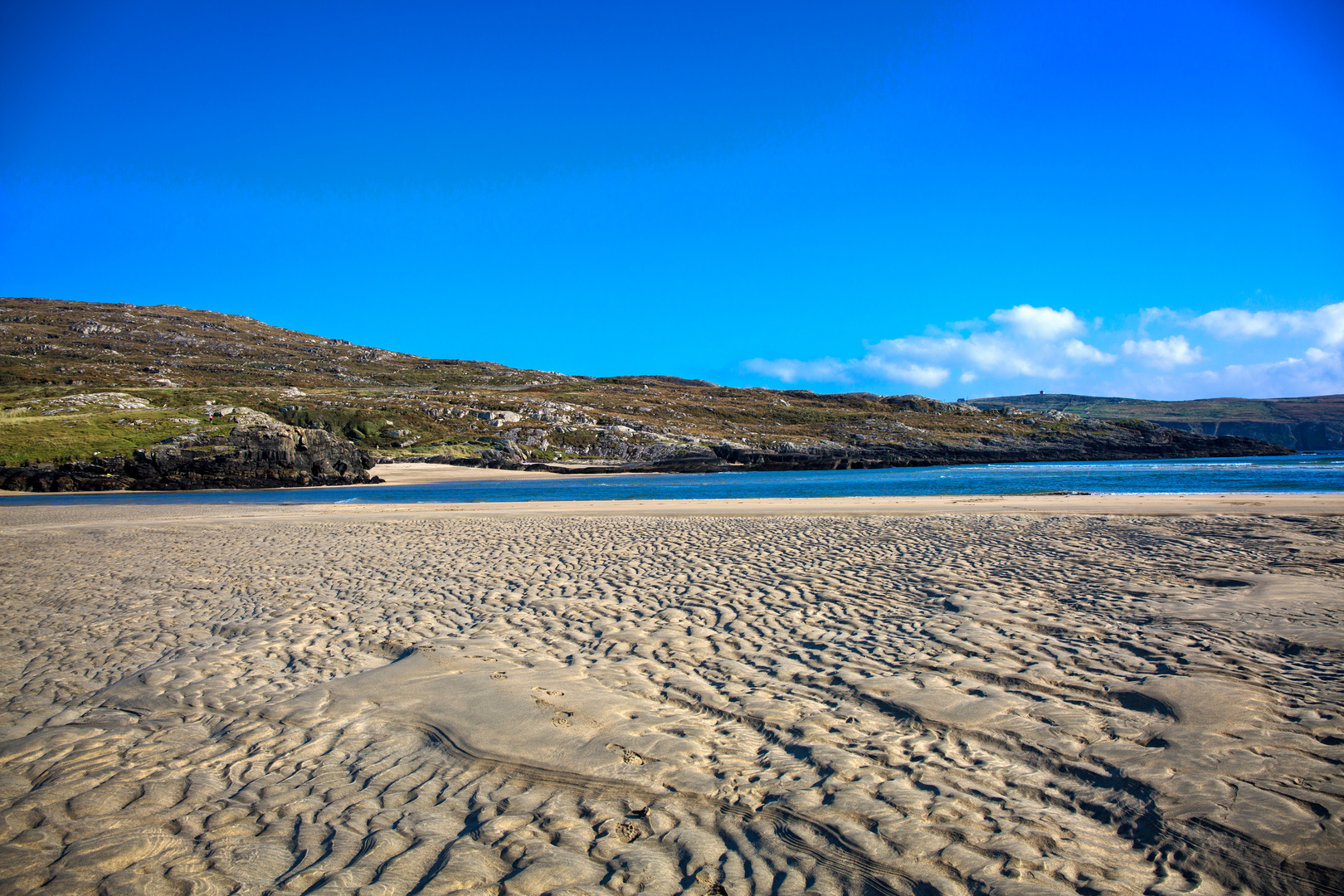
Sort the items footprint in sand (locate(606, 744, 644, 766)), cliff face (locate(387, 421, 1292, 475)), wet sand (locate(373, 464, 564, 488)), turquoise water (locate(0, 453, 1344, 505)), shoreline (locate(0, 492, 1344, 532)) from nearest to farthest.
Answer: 1. footprint in sand (locate(606, 744, 644, 766))
2. shoreline (locate(0, 492, 1344, 532))
3. turquoise water (locate(0, 453, 1344, 505))
4. wet sand (locate(373, 464, 564, 488))
5. cliff face (locate(387, 421, 1292, 475))

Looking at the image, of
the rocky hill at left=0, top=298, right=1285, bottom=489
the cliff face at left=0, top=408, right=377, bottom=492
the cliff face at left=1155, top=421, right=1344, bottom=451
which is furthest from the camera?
the cliff face at left=1155, top=421, right=1344, bottom=451

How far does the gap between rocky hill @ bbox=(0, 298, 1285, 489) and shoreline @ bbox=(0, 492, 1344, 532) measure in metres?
15.3

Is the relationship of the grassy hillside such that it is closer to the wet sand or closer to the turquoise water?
the wet sand

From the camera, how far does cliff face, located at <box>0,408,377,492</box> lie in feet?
127

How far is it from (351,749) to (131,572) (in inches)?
401

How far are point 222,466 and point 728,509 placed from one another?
3705 cm

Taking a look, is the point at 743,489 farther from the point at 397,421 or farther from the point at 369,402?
the point at 369,402

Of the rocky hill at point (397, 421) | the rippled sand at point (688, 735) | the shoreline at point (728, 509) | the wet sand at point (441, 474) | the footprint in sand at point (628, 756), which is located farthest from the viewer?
the wet sand at point (441, 474)

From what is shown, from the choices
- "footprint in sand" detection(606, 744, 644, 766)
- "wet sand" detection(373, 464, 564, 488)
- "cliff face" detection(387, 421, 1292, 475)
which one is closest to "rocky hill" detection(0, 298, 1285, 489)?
"cliff face" detection(387, 421, 1292, 475)

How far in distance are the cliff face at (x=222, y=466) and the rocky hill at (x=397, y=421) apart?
11cm

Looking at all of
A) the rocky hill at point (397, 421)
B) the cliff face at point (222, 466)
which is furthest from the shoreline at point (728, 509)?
Answer: the rocky hill at point (397, 421)

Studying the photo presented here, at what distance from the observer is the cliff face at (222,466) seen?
38.6 m

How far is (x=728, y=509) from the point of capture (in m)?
22.8

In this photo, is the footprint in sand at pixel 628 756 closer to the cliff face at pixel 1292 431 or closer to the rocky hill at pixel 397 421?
the rocky hill at pixel 397 421
